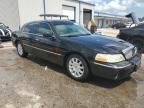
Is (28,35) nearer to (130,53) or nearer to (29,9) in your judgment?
(130,53)

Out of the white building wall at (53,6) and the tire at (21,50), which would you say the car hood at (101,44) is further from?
the white building wall at (53,6)

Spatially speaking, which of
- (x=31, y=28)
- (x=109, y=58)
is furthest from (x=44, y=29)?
(x=109, y=58)

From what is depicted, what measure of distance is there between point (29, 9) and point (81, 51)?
44.5 feet

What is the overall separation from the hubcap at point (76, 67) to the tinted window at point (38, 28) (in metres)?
1.22

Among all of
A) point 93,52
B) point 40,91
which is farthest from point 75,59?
point 40,91

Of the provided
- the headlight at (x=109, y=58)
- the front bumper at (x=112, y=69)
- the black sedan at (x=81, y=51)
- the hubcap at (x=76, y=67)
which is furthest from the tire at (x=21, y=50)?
the headlight at (x=109, y=58)

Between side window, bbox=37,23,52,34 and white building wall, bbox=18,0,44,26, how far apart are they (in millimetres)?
10939

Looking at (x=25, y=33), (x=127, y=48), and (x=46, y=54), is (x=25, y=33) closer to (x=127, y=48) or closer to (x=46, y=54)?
(x=46, y=54)

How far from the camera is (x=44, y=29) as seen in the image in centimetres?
591

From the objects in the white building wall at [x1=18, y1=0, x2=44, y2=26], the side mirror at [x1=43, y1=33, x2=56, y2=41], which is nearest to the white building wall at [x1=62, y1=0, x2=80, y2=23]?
the white building wall at [x1=18, y1=0, x2=44, y2=26]

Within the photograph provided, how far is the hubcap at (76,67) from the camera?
4.78m

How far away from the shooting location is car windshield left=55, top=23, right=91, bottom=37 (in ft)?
18.2

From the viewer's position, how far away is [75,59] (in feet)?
16.0

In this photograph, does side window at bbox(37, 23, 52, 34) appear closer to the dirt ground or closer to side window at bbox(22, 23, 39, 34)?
side window at bbox(22, 23, 39, 34)
